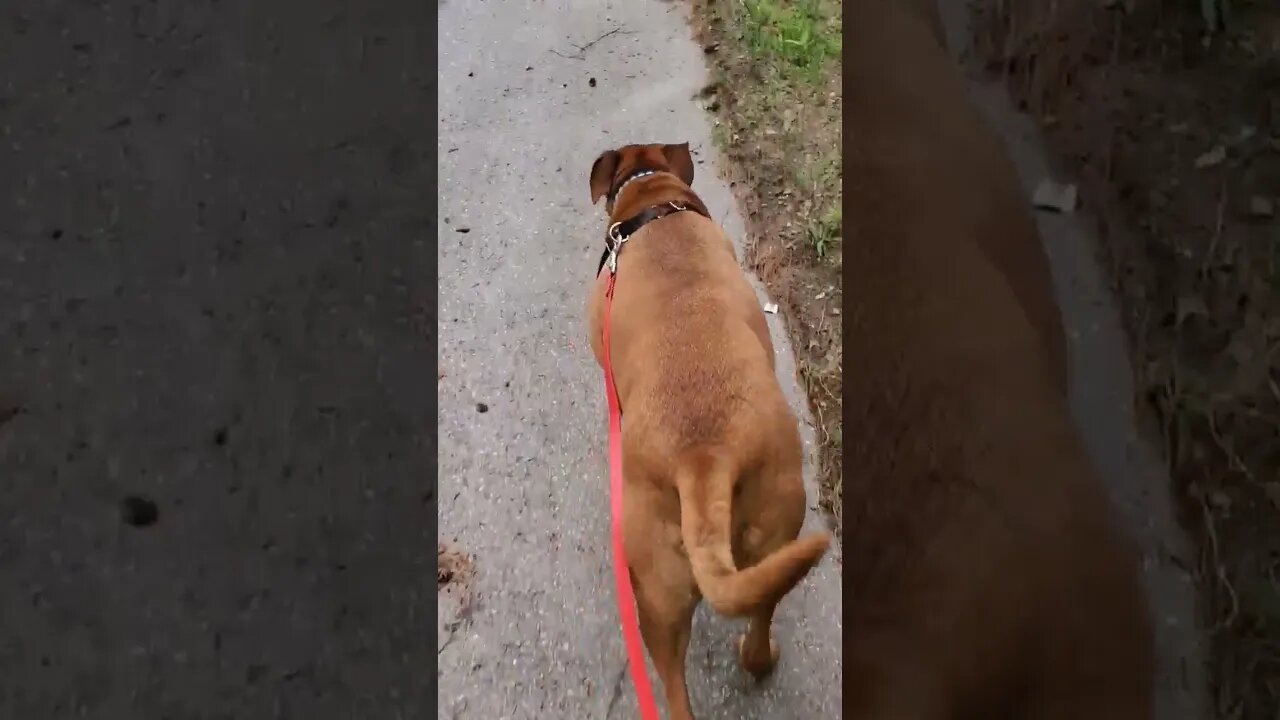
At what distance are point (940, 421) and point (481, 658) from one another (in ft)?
4.52

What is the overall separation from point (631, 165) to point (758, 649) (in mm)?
1463

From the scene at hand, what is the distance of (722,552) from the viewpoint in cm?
161

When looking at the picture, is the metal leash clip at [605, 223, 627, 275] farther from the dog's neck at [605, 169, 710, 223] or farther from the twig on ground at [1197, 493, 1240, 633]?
the twig on ground at [1197, 493, 1240, 633]

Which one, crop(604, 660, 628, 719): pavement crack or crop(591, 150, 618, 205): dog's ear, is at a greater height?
crop(591, 150, 618, 205): dog's ear

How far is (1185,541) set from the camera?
6.67 feet

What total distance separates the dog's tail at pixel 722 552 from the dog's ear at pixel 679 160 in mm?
1262

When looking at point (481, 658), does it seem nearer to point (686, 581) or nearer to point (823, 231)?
point (686, 581)

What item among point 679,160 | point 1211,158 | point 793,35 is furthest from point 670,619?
point 793,35

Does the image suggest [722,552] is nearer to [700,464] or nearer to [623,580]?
[700,464]

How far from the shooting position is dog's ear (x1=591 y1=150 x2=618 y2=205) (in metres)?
2.71

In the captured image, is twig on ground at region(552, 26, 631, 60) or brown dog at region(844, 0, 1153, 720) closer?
brown dog at region(844, 0, 1153, 720)

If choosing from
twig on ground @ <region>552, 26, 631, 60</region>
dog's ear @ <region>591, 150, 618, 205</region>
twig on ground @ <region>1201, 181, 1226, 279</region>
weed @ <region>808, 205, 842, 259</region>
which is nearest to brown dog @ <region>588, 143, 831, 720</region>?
dog's ear @ <region>591, 150, 618, 205</region>
